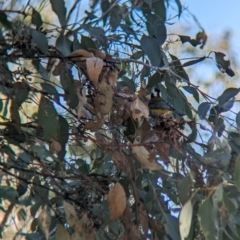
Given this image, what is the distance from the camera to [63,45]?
117 cm

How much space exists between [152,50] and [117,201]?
353mm

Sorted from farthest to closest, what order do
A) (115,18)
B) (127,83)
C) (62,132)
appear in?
(115,18)
(127,83)
(62,132)

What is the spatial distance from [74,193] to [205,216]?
420 millimetres

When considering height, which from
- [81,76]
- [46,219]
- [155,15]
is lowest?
[46,219]

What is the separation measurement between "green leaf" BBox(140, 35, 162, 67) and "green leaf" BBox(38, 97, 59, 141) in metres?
0.22

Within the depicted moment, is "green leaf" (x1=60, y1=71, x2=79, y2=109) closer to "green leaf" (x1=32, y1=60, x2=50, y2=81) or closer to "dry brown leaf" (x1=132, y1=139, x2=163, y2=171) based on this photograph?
"green leaf" (x1=32, y1=60, x2=50, y2=81)

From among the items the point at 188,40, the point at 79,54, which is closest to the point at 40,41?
the point at 79,54

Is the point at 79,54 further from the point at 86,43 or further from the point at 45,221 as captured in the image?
the point at 45,221

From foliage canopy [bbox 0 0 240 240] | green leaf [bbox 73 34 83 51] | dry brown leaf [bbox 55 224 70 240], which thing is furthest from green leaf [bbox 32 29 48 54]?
dry brown leaf [bbox 55 224 70 240]

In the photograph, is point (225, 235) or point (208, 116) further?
point (208, 116)

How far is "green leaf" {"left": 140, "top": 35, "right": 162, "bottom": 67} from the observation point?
1.22 meters

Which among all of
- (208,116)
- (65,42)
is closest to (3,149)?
(65,42)

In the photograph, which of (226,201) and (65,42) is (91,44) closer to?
(65,42)

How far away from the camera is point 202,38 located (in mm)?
1456
